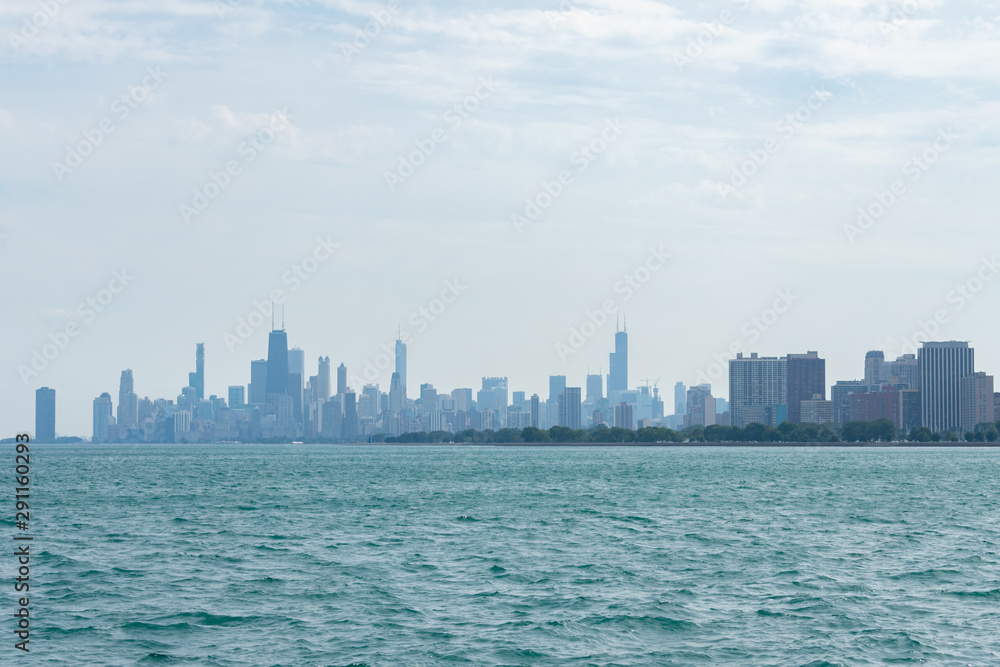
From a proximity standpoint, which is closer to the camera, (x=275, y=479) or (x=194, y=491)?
(x=194, y=491)

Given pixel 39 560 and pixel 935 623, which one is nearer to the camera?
pixel 935 623

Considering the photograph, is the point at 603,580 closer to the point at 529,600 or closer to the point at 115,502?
the point at 529,600

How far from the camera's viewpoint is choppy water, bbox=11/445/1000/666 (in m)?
28.9

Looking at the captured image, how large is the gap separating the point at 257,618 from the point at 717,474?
338ft

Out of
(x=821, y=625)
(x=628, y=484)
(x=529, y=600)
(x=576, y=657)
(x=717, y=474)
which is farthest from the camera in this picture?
(x=717, y=474)

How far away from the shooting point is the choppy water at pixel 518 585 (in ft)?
94.7

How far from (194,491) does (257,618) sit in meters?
67.5

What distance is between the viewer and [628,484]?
4210 inches

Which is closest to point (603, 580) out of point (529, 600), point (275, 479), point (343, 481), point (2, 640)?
point (529, 600)

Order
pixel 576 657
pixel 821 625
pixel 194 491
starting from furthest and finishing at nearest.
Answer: pixel 194 491
pixel 821 625
pixel 576 657

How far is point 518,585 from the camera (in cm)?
3822

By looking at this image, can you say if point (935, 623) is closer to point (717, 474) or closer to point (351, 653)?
point (351, 653)

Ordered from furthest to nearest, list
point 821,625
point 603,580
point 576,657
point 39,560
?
1. point 39,560
2. point 603,580
3. point 821,625
4. point 576,657

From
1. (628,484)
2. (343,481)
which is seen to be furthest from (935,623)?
(343,481)
